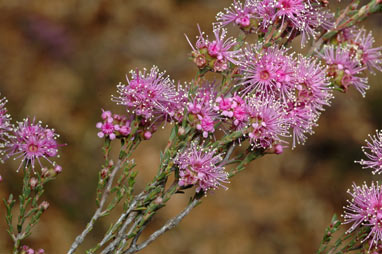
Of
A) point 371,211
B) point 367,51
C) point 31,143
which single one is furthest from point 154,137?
point 371,211

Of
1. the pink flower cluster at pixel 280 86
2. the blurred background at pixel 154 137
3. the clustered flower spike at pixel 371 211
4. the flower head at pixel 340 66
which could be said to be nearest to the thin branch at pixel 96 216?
the pink flower cluster at pixel 280 86

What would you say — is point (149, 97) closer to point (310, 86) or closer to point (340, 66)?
point (310, 86)

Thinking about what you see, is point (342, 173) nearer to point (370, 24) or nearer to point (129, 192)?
point (370, 24)

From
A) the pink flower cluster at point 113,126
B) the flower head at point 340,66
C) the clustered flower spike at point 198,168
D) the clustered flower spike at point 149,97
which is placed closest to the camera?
the clustered flower spike at point 198,168

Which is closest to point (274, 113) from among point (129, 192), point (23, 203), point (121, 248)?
point (129, 192)

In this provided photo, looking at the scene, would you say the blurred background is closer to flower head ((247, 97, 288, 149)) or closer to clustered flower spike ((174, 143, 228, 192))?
clustered flower spike ((174, 143, 228, 192))

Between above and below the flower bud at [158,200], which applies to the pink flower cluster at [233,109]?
above

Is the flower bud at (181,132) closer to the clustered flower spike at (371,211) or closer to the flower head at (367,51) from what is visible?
the clustered flower spike at (371,211)
